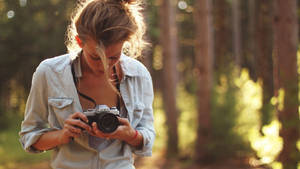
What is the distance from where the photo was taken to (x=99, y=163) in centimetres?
256

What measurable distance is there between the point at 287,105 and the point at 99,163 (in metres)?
3.60

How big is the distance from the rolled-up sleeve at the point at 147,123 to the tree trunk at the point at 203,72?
7724 millimetres

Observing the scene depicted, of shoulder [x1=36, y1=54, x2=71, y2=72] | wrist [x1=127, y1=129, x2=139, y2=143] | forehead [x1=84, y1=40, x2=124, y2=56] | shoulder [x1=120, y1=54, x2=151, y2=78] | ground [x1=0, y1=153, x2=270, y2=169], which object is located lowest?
ground [x1=0, y1=153, x2=270, y2=169]

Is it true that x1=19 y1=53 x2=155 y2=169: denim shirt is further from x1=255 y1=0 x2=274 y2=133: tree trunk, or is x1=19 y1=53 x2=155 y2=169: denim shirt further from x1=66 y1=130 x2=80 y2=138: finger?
x1=255 y1=0 x2=274 y2=133: tree trunk

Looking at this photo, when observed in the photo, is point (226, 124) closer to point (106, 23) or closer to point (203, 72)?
point (203, 72)

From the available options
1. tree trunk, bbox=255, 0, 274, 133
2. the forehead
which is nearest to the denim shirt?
the forehead

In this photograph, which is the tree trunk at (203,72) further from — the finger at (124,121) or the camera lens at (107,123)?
the camera lens at (107,123)

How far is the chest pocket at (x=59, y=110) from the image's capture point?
2.52m

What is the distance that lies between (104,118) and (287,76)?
396cm

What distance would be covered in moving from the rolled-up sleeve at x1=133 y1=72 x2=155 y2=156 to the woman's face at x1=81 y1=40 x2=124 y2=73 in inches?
13.8

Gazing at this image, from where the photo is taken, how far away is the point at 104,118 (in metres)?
2.39

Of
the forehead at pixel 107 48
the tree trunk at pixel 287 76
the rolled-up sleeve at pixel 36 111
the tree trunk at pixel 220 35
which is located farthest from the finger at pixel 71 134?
the tree trunk at pixel 220 35

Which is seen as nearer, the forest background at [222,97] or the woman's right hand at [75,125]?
the woman's right hand at [75,125]

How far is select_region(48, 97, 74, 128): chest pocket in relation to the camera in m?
2.52
